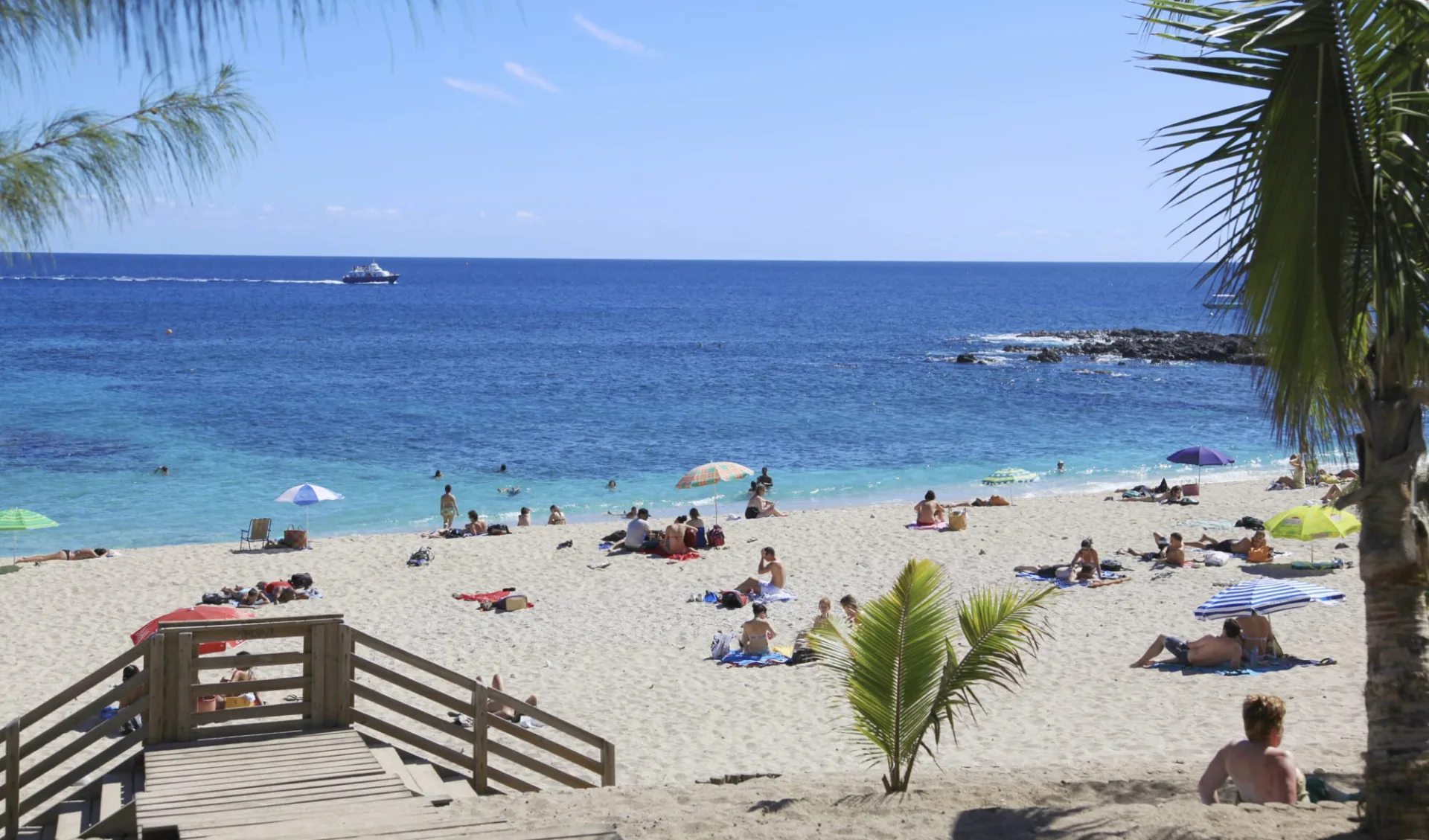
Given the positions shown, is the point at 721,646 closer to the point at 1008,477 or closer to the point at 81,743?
the point at 81,743

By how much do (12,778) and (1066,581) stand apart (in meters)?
14.8

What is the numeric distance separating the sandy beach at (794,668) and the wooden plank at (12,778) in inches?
128

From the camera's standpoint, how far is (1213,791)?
678 centimetres

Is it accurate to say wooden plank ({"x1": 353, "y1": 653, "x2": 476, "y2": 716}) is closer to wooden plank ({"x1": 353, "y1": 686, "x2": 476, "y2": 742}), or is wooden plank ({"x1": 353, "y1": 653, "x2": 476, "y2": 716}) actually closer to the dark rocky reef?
wooden plank ({"x1": 353, "y1": 686, "x2": 476, "y2": 742})

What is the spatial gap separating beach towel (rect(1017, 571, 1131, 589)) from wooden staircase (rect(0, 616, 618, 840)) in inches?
447

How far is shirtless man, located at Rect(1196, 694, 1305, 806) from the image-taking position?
661cm

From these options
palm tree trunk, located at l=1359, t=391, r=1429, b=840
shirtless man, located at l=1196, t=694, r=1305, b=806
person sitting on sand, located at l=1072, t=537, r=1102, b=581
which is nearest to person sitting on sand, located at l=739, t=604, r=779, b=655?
person sitting on sand, located at l=1072, t=537, r=1102, b=581

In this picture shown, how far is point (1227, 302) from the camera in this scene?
222 inches

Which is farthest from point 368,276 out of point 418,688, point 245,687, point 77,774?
point 77,774

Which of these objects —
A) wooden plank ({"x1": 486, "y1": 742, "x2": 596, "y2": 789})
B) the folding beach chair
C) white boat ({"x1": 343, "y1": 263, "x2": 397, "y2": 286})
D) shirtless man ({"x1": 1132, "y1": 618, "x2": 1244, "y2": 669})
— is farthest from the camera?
white boat ({"x1": 343, "y1": 263, "x2": 397, "y2": 286})

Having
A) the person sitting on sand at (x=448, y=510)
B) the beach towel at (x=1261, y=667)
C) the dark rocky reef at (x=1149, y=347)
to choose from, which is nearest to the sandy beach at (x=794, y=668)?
the beach towel at (x=1261, y=667)

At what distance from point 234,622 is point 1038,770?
594cm

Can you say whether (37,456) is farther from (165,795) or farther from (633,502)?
(165,795)

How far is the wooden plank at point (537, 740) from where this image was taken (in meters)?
8.26
